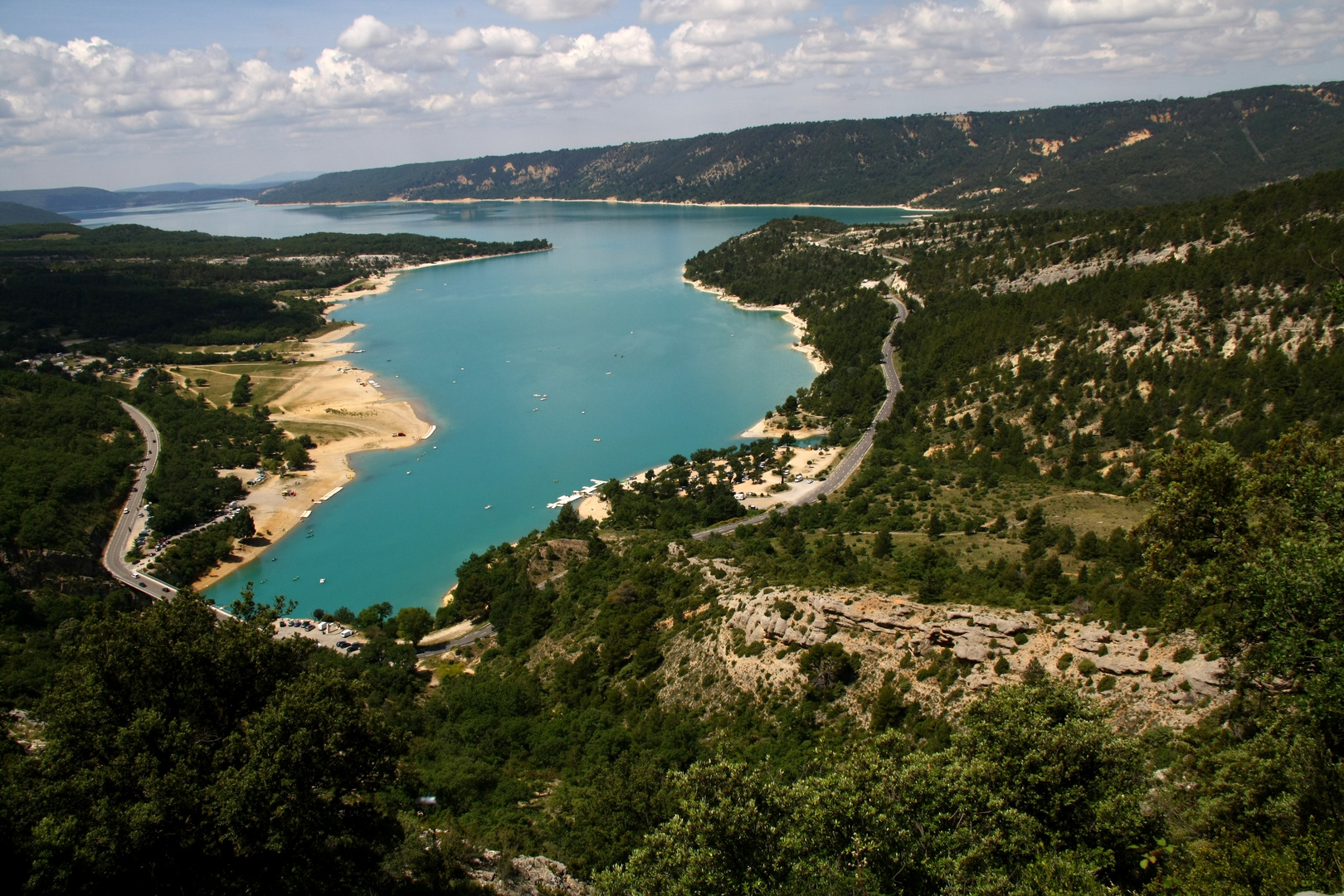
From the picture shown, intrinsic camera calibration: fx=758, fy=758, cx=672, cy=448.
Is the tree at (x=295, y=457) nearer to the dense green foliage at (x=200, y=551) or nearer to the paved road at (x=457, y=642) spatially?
the dense green foliage at (x=200, y=551)

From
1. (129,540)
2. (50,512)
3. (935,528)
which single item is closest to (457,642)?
(935,528)

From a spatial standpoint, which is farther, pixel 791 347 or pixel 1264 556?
pixel 791 347

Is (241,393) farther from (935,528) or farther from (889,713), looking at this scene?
(889,713)

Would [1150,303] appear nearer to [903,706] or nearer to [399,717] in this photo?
[903,706]

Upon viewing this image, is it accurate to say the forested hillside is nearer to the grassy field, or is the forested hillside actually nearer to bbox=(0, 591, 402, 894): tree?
bbox=(0, 591, 402, 894): tree

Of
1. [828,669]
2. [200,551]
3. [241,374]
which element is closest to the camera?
[828,669]

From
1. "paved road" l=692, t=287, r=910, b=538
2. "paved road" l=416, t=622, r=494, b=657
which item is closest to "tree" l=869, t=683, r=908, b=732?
"paved road" l=416, t=622, r=494, b=657

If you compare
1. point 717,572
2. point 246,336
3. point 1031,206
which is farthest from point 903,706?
point 1031,206
